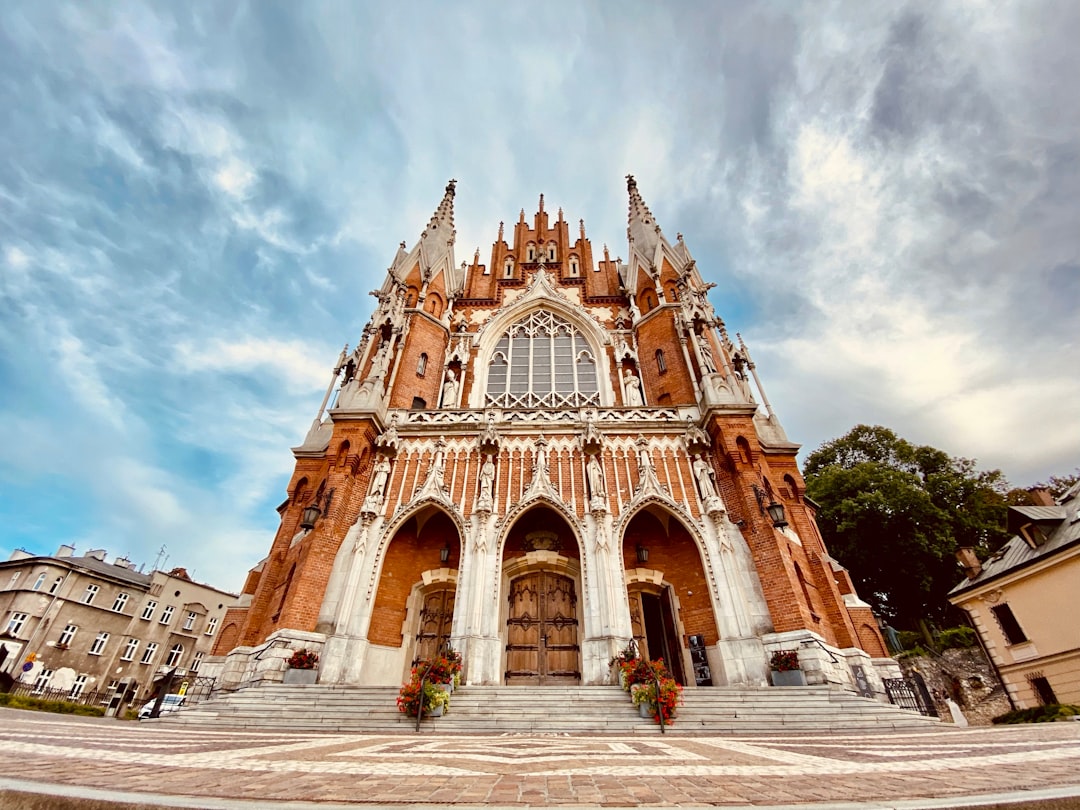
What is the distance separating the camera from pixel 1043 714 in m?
13.9

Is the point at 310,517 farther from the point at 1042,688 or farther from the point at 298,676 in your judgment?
the point at 1042,688

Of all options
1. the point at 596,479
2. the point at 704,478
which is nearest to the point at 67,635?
the point at 596,479

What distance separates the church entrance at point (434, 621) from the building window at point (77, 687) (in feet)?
87.6

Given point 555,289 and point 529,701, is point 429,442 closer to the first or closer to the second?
point 529,701

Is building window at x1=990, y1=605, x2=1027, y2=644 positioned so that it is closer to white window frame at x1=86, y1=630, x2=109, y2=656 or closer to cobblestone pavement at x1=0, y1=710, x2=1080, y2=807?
cobblestone pavement at x1=0, y1=710, x2=1080, y2=807

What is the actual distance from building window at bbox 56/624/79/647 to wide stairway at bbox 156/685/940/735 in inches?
1071

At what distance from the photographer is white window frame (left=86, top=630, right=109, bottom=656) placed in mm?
28989

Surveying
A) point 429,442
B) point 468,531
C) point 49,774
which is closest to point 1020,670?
point 468,531

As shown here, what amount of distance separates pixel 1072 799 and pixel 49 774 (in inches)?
164

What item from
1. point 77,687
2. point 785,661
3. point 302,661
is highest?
point 77,687

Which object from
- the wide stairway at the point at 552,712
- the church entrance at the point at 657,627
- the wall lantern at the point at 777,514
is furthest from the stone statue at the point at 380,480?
the wall lantern at the point at 777,514

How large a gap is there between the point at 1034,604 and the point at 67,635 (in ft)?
149

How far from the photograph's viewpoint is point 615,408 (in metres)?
16.9

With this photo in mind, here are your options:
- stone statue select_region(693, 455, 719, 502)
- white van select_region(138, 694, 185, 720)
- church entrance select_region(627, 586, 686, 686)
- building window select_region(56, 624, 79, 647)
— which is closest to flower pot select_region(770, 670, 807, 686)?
church entrance select_region(627, 586, 686, 686)
